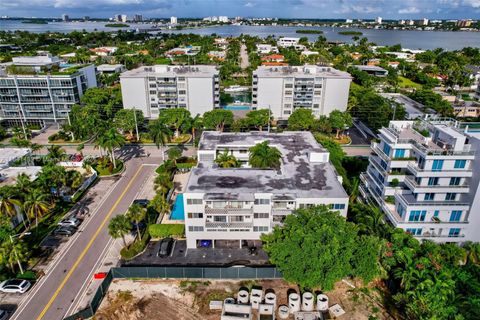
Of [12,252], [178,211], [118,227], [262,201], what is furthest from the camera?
[178,211]

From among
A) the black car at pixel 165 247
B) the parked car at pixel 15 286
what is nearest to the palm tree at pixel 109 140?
the black car at pixel 165 247

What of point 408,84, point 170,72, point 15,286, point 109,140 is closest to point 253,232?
point 15,286

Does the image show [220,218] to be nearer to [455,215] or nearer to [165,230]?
[165,230]

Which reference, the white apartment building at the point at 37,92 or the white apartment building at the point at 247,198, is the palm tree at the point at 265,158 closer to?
the white apartment building at the point at 247,198

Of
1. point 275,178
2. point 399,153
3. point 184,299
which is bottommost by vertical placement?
point 184,299

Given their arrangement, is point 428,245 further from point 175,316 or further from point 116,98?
point 116,98

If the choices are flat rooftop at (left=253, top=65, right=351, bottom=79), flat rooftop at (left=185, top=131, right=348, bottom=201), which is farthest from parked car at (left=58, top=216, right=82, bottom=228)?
flat rooftop at (left=253, top=65, right=351, bottom=79)

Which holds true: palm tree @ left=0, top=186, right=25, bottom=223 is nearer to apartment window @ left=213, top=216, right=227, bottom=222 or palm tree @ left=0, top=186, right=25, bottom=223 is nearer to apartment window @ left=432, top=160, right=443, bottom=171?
apartment window @ left=213, top=216, right=227, bottom=222
